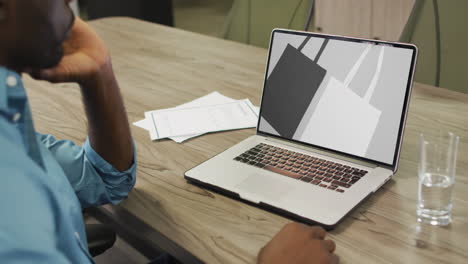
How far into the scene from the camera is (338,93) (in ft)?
3.65

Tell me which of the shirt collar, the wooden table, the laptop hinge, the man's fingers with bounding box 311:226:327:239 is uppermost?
the shirt collar

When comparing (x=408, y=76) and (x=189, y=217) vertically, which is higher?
(x=408, y=76)

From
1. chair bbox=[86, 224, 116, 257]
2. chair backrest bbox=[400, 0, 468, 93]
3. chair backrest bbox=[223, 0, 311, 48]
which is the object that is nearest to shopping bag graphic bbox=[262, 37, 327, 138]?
chair bbox=[86, 224, 116, 257]

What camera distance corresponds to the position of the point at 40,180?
2.22 ft

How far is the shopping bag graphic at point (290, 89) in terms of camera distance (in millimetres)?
1152

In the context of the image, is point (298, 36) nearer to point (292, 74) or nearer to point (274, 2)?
point (292, 74)

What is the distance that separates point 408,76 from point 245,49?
101 centimetres

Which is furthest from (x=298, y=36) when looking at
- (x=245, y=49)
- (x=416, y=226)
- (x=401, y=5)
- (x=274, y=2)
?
(x=401, y=5)

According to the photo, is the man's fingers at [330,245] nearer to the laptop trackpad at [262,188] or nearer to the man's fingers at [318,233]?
the man's fingers at [318,233]

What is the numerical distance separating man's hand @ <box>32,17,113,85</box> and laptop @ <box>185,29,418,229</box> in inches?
11.2

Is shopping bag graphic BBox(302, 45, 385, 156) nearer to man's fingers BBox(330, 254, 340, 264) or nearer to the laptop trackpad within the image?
the laptop trackpad

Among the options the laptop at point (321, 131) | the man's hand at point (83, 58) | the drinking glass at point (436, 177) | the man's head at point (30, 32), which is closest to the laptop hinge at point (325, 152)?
the laptop at point (321, 131)

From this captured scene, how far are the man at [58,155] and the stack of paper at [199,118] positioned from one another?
9.7 inches

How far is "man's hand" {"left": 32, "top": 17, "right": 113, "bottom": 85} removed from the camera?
93cm
